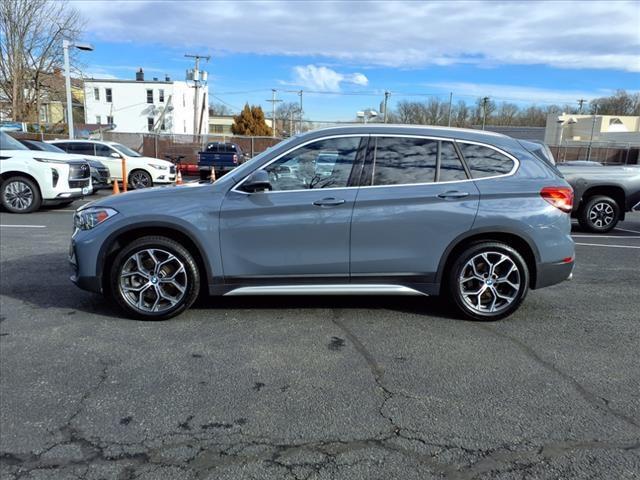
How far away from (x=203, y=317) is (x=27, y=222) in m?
7.32

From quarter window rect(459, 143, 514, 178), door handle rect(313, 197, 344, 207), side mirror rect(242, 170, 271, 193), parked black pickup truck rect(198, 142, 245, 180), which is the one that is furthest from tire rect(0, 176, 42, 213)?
parked black pickup truck rect(198, 142, 245, 180)

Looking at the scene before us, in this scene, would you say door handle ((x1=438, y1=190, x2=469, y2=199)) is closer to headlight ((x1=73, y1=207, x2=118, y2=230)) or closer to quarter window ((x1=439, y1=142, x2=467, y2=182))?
quarter window ((x1=439, y1=142, x2=467, y2=182))

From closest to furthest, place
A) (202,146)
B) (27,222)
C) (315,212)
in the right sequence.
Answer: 1. (315,212)
2. (27,222)
3. (202,146)

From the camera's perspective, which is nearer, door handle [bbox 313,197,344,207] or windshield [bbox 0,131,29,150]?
door handle [bbox 313,197,344,207]

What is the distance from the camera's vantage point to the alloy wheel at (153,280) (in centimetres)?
434

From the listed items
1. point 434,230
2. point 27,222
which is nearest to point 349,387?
point 434,230

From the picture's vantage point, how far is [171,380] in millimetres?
3334

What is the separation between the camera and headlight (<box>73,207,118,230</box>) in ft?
14.2

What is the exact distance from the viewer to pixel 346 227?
167 inches

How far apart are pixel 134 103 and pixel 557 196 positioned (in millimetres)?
67908

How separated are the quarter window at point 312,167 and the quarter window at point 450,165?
0.81m

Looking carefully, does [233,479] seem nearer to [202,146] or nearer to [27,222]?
[27,222]

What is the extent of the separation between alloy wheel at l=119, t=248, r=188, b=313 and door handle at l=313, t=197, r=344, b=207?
1.33m

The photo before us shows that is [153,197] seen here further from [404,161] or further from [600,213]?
[600,213]
